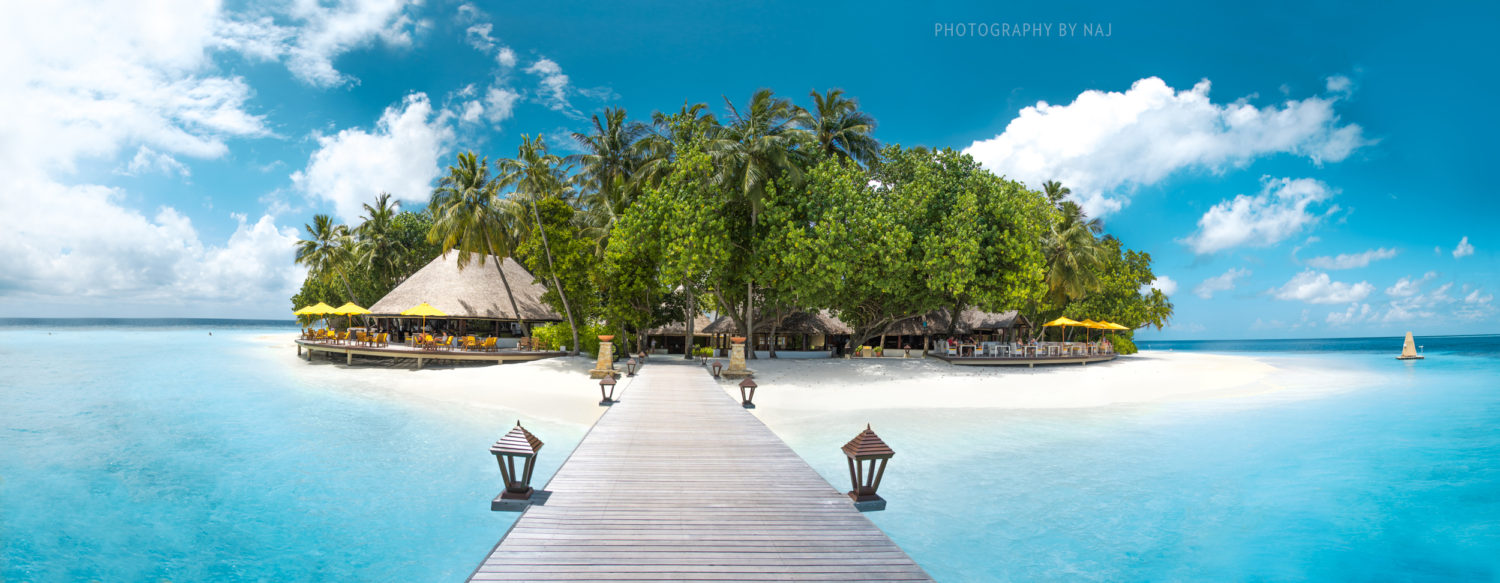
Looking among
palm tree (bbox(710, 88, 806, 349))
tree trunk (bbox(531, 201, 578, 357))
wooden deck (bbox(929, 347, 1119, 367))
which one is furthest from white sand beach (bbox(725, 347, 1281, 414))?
tree trunk (bbox(531, 201, 578, 357))

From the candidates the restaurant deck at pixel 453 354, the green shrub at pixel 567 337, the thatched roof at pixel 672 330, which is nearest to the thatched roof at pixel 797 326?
the thatched roof at pixel 672 330

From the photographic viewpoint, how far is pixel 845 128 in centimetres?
3081

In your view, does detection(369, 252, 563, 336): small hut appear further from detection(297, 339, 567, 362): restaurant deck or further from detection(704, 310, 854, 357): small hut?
detection(704, 310, 854, 357): small hut

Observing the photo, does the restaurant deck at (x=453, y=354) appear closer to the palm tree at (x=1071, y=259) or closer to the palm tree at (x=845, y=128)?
the palm tree at (x=845, y=128)

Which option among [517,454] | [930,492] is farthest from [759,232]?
[517,454]

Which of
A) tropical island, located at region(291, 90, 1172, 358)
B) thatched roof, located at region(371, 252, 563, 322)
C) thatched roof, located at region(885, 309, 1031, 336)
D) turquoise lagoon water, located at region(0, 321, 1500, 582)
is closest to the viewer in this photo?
turquoise lagoon water, located at region(0, 321, 1500, 582)

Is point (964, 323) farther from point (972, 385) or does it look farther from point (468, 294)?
point (468, 294)

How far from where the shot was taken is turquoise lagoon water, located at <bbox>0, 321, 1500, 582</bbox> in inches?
332

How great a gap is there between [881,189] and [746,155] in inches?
295

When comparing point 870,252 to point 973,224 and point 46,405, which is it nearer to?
point 973,224

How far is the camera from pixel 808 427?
51.8 ft

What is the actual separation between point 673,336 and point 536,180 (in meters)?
12.4

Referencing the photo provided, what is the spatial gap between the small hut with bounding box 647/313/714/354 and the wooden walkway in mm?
24894

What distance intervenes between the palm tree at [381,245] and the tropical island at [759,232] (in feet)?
42.2
